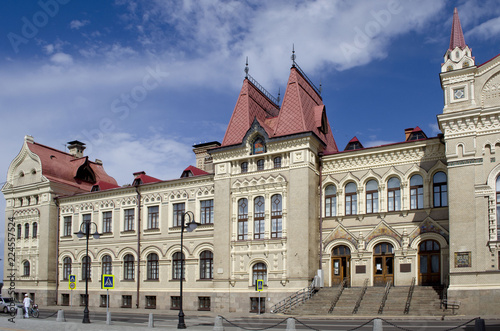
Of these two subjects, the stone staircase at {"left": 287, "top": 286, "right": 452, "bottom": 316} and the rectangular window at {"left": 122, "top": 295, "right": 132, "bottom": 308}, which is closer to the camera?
the stone staircase at {"left": 287, "top": 286, "right": 452, "bottom": 316}

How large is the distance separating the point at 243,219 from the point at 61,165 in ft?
73.0

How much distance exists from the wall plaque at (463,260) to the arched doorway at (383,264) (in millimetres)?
5241

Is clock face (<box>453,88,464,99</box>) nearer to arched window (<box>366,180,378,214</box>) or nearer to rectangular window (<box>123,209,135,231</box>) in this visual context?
arched window (<box>366,180,378,214</box>)

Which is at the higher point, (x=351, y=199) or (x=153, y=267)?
(x=351, y=199)

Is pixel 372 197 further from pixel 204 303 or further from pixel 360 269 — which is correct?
pixel 204 303

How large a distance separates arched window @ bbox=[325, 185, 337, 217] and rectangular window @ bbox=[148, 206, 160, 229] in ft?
45.6

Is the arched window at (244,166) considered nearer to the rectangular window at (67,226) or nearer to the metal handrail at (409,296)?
the metal handrail at (409,296)

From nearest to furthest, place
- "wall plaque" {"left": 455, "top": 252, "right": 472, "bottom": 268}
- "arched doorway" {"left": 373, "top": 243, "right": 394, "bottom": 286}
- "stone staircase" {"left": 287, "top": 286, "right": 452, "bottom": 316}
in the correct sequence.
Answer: "wall plaque" {"left": 455, "top": 252, "right": 472, "bottom": 268}, "stone staircase" {"left": 287, "top": 286, "right": 452, "bottom": 316}, "arched doorway" {"left": 373, "top": 243, "right": 394, "bottom": 286}

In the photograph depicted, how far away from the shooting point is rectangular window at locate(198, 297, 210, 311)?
39.1 m

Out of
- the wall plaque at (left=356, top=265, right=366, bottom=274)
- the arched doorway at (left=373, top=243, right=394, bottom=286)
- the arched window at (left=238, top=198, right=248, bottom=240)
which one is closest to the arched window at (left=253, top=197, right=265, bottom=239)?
the arched window at (left=238, top=198, right=248, bottom=240)

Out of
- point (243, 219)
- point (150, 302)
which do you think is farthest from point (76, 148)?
point (243, 219)

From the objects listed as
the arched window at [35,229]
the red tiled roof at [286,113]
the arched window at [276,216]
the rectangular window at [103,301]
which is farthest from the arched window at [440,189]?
the arched window at [35,229]

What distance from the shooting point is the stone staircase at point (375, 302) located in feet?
95.3

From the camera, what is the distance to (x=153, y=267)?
141 feet
